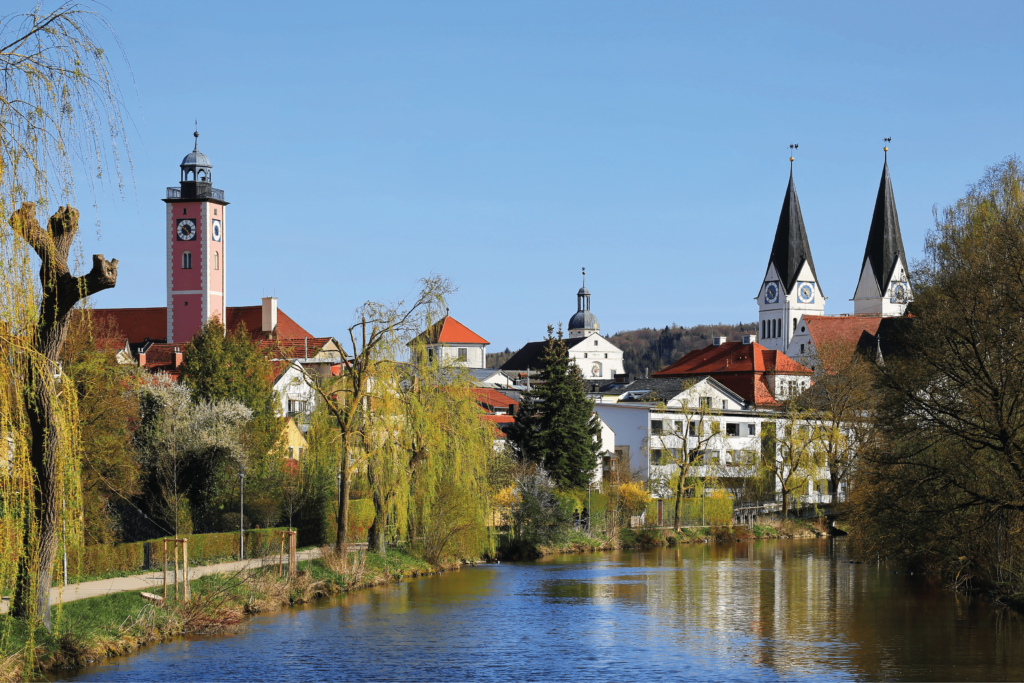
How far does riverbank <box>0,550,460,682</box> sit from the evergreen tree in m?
16.3

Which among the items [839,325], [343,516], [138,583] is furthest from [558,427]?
[839,325]

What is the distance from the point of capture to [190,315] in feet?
299

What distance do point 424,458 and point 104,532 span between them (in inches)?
390

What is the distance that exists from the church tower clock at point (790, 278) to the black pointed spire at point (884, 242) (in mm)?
7860

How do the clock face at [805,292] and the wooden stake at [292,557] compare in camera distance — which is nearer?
the wooden stake at [292,557]

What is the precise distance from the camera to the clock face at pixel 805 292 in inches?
5226

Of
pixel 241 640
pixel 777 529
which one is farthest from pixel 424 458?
pixel 777 529

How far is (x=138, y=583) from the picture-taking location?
2669 cm

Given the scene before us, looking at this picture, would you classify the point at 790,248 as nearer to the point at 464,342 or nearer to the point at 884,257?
the point at 884,257

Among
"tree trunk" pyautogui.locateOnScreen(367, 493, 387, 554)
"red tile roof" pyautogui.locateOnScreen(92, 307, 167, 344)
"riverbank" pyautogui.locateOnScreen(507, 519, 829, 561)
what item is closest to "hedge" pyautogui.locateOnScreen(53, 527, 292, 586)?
"tree trunk" pyautogui.locateOnScreen(367, 493, 387, 554)

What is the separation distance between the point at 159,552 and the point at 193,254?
6527cm

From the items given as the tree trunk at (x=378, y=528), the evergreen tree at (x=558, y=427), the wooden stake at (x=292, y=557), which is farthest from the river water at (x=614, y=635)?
the evergreen tree at (x=558, y=427)

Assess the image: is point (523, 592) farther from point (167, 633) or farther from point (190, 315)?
point (190, 315)

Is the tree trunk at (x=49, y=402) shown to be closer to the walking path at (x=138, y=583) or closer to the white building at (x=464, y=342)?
the walking path at (x=138, y=583)
